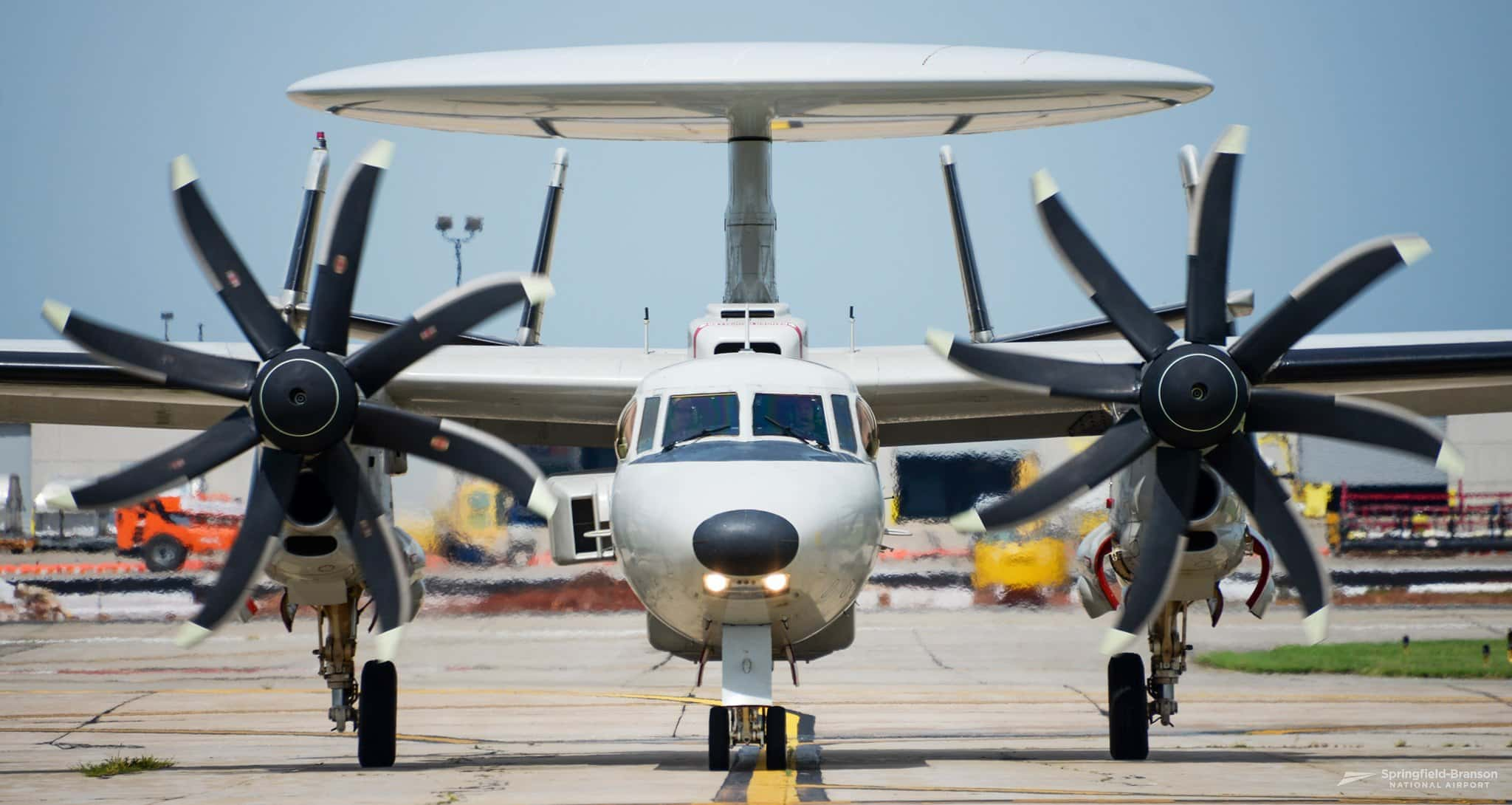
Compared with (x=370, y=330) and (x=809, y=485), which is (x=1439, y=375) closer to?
(x=809, y=485)

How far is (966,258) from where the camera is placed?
808 inches

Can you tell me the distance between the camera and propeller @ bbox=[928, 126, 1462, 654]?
14.0 m

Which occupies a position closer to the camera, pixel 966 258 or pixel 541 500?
pixel 541 500

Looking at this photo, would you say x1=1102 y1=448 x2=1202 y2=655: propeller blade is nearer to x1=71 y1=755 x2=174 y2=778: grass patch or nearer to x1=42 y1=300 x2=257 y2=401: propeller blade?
x1=42 y1=300 x2=257 y2=401: propeller blade

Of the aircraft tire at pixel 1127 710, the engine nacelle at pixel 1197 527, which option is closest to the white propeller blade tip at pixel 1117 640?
the engine nacelle at pixel 1197 527

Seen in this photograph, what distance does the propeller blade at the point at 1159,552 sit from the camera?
14.2 meters

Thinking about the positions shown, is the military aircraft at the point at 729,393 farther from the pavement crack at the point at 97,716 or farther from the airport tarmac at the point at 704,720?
the pavement crack at the point at 97,716

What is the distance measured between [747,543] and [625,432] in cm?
266

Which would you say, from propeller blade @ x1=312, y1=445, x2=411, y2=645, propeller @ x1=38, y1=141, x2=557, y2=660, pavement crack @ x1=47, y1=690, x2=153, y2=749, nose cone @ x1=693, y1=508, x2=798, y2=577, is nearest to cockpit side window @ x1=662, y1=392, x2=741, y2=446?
propeller @ x1=38, y1=141, x2=557, y2=660

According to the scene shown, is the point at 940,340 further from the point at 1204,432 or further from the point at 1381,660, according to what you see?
the point at 1381,660

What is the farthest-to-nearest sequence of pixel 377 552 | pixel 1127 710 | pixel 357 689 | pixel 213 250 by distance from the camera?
pixel 357 689 → pixel 1127 710 → pixel 213 250 → pixel 377 552

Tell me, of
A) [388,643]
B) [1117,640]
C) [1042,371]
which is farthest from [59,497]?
[1117,640]

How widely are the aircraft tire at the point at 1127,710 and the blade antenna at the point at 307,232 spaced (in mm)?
8716

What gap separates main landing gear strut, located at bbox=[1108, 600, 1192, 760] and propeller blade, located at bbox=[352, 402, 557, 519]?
5.51 meters
